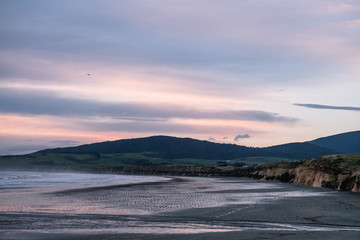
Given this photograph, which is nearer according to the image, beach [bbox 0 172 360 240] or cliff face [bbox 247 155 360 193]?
beach [bbox 0 172 360 240]

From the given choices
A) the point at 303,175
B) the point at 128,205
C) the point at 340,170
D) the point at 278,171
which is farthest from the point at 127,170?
the point at 128,205

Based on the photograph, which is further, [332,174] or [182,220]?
[332,174]

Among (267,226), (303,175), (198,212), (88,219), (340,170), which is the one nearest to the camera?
(267,226)

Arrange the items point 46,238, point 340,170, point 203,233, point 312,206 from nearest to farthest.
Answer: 1. point 46,238
2. point 203,233
3. point 312,206
4. point 340,170

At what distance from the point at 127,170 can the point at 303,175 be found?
134648 mm

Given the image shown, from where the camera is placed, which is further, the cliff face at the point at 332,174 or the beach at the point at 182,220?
the cliff face at the point at 332,174

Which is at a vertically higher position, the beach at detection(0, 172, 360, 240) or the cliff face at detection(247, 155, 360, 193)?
the cliff face at detection(247, 155, 360, 193)

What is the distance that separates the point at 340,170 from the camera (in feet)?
165

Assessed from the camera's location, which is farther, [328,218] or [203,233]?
[328,218]

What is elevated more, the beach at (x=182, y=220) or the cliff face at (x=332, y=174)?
the cliff face at (x=332, y=174)

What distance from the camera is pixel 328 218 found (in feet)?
79.8

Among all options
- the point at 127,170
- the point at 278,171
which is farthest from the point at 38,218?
the point at 127,170

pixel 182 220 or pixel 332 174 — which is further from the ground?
pixel 332 174

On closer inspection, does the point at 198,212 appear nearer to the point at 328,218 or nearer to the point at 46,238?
the point at 328,218
